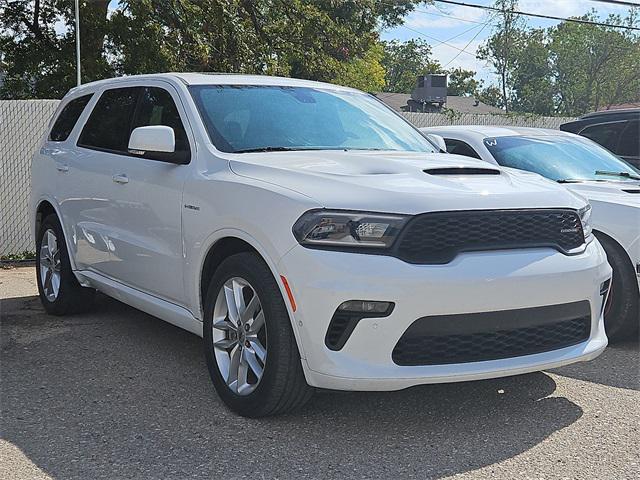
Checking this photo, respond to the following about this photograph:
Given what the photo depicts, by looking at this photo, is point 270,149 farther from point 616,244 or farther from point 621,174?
point 621,174

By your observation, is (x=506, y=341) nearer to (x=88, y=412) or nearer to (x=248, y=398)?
(x=248, y=398)

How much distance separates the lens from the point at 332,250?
141 inches

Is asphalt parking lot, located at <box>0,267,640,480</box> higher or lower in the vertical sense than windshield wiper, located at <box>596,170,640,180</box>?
lower

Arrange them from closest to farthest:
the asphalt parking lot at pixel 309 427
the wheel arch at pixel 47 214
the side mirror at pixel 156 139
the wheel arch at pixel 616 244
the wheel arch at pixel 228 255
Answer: the asphalt parking lot at pixel 309 427 → the wheel arch at pixel 228 255 → the side mirror at pixel 156 139 → the wheel arch at pixel 616 244 → the wheel arch at pixel 47 214

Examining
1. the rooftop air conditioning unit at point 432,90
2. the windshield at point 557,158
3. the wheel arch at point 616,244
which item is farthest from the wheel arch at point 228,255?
the rooftop air conditioning unit at point 432,90

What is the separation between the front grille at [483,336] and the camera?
358 cm

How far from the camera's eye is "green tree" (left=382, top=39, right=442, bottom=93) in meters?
77.5

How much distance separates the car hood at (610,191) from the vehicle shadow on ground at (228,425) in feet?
5.24

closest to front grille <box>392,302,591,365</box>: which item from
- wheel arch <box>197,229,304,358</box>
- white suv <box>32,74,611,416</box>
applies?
white suv <box>32,74,611,416</box>

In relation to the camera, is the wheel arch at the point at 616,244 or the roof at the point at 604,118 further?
the roof at the point at 604,118

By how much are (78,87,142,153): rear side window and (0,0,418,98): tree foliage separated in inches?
436

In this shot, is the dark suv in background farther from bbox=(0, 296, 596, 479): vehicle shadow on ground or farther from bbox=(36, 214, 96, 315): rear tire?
bbox=(36, 214, 96, 315): rear tire

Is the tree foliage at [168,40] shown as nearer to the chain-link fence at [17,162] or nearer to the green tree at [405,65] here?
the chain-link fence at [17,162]

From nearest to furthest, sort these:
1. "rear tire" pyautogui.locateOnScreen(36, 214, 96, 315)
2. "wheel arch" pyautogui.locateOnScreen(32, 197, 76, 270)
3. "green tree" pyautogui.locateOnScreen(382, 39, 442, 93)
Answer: "wheel arch" pyautogui.locateOnScreen(32, 197, 76, 270) < "rear tire" pyautogui.locateOnScreen(36, 214, 96, 315) < "green tree" pyautogui.locateOnScreen(382, 39, 442, 93)
